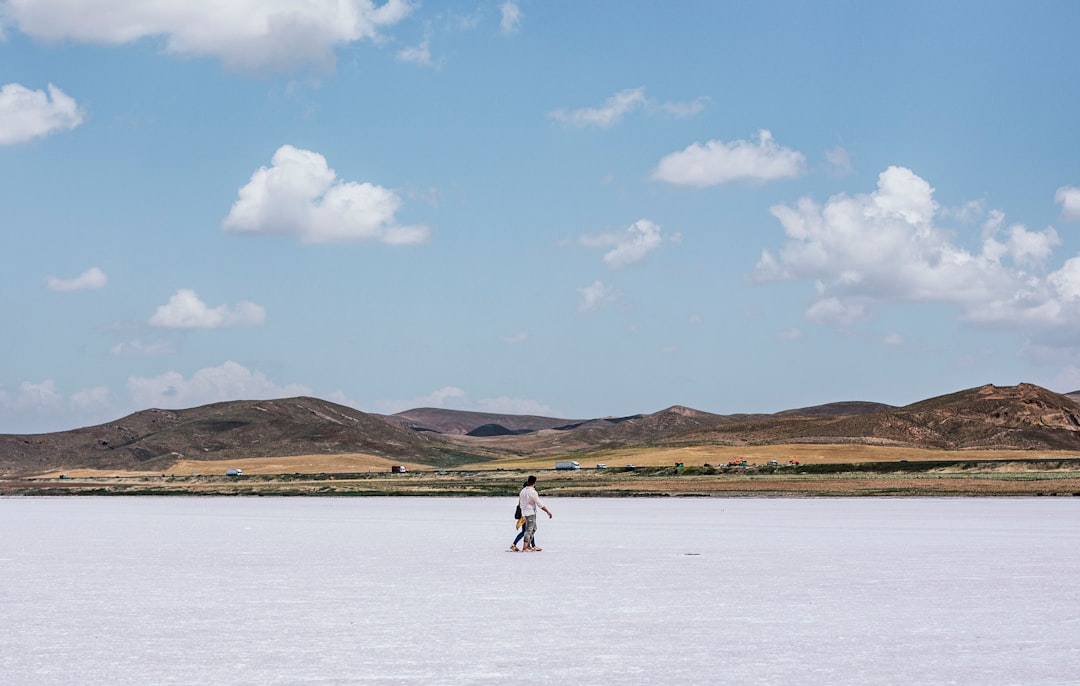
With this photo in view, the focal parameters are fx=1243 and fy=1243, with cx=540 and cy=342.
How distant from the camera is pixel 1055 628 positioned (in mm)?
15242

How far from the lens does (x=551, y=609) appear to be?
17.6 m

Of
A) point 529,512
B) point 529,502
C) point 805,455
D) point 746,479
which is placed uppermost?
point 805,455

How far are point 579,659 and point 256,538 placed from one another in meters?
24.2

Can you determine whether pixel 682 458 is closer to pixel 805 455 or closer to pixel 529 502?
pixel 805 455

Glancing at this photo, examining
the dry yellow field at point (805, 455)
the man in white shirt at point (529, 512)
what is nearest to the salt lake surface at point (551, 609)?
the man in white shirt at point (529, 512)

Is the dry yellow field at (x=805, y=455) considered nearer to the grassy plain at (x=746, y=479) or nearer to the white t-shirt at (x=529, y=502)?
the grassy plain at (x=746, y=479)

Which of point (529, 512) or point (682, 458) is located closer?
point (529, 512)

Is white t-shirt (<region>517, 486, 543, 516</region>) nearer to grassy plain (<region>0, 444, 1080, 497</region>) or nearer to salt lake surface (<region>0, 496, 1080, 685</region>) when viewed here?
salt lake surface (<region>0, 496, 1080, 685</region>)

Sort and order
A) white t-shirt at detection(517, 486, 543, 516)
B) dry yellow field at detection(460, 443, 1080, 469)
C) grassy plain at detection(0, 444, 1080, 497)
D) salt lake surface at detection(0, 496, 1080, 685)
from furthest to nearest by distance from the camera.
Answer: dry yellow field at detection(460, 443, 1080, 469), grassy plain at detection(0, 444, 1080, 497), white t-shirt at detection(517, 486, 543, 516), salt lake surface at detection(0, 496, 1080, 685)

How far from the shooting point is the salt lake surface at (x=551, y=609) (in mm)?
12836

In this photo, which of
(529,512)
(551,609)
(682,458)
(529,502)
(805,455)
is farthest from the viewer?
(682,458)

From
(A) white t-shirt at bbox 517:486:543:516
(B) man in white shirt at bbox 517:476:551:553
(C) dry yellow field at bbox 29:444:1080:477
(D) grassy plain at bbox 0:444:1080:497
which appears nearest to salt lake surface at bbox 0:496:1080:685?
(B) man in white shirt at bbox 517:476:551:553

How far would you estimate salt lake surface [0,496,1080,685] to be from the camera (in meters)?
12.8

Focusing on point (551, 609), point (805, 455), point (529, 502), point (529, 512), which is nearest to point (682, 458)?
point (805, 455)
